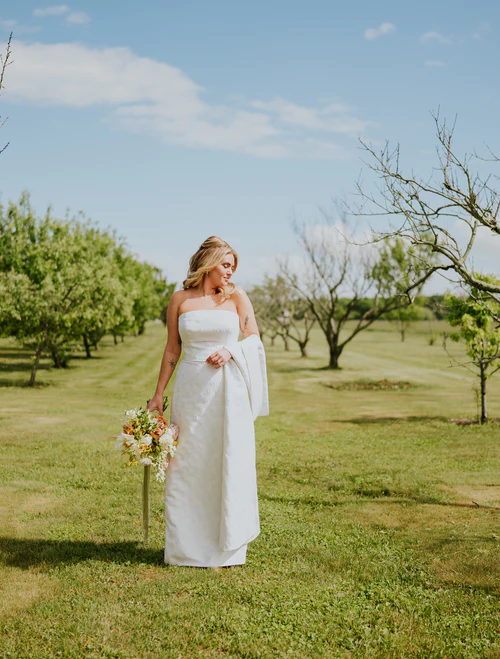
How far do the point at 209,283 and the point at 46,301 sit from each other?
17223 millimetres

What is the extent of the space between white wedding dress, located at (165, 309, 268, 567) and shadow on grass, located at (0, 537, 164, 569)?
437 mm

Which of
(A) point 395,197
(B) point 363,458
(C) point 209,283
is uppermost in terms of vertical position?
(A) point 395,197

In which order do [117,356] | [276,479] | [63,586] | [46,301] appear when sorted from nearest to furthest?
[63,586], [276,479], [46,301], [117,356]

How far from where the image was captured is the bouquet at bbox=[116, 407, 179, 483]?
17.3 ft

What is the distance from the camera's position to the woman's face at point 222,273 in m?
5.67

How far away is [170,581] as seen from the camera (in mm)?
5258

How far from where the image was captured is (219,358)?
5.52 metres

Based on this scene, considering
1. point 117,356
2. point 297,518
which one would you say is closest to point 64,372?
point 117,356

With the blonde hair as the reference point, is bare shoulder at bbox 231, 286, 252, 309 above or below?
below

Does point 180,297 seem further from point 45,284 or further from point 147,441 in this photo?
point 45,284

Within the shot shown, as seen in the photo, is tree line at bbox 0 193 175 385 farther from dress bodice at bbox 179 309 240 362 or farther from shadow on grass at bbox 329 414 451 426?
dress bodice at bbox 179 309 240 362

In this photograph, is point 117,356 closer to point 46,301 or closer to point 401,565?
point 46,301

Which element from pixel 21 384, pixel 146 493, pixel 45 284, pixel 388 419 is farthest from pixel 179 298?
pixel 21 384

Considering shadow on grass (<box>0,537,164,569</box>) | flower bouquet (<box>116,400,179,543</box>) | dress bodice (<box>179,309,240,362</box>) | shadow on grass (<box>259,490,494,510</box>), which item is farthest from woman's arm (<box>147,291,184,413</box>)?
shadow on grass (<box>259,490,494,510</box>)
